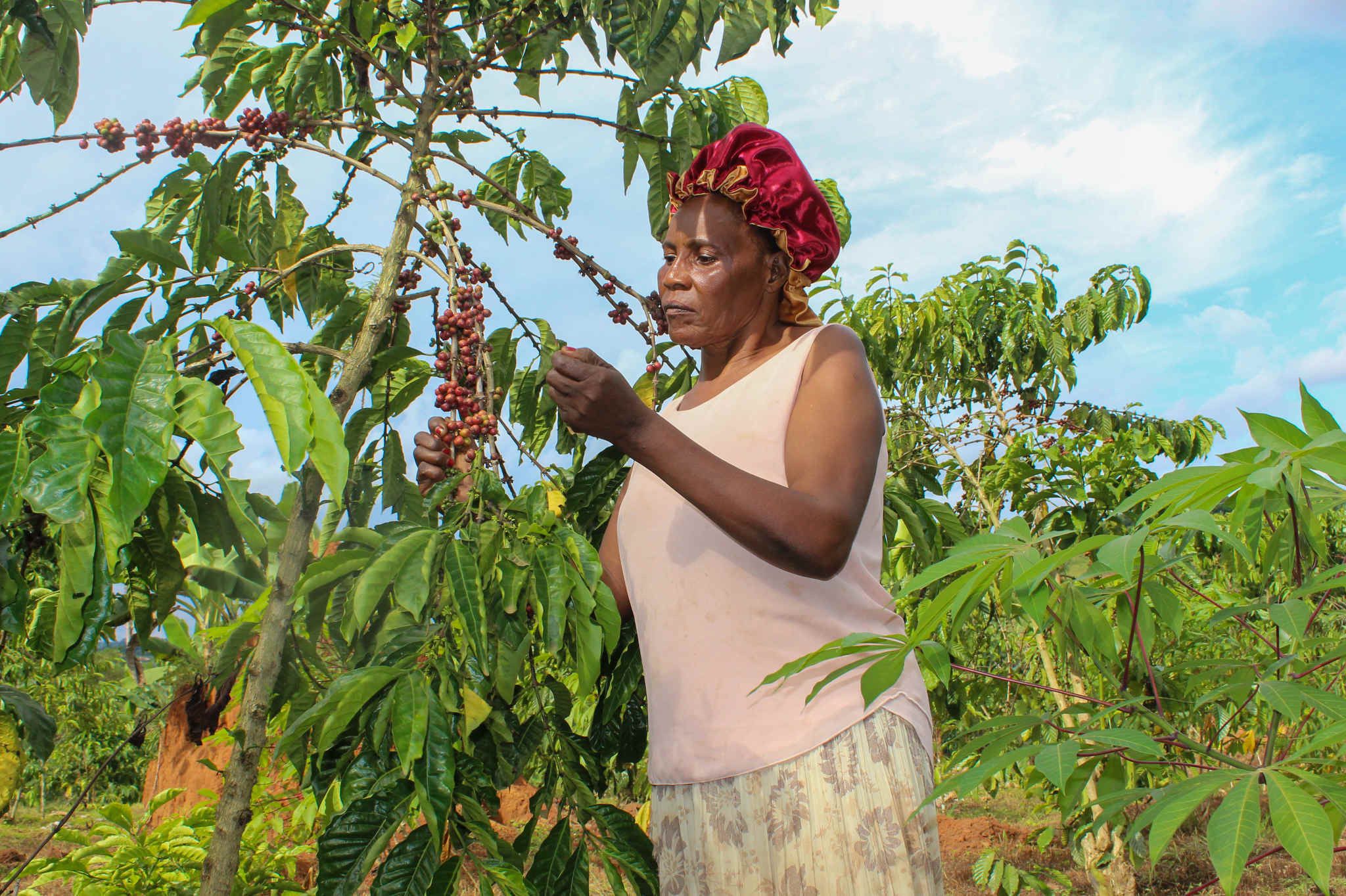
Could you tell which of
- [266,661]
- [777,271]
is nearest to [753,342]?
[777,271]

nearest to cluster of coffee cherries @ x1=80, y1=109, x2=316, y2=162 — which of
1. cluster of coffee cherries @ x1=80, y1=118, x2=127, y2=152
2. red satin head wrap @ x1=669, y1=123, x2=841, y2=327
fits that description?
cluster of coffee cherries @ x1=80, y1=118, x2=127, y2=152

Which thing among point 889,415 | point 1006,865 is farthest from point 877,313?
point 1006,865

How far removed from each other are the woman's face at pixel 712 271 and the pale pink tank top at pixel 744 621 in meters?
0.10

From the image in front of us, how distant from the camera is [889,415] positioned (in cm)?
499

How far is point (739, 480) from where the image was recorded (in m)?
1.12

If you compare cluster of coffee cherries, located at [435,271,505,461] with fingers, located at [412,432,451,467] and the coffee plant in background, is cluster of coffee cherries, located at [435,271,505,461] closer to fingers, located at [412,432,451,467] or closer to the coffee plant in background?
fingers, located at [412,432,451,467]

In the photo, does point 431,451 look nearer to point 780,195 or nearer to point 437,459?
point 437,459

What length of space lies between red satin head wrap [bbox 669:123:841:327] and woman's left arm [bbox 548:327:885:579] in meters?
0.33

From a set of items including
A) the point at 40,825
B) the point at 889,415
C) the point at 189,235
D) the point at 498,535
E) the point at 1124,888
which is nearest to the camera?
the point at 498,535

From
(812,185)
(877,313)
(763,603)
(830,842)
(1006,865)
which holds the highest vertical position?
(877,313)

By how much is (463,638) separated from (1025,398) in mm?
4529

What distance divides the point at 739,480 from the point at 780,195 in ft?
1.57

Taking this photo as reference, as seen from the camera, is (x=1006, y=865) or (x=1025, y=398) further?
(x=1025, y=398)

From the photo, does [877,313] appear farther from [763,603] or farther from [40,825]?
[40,825]
